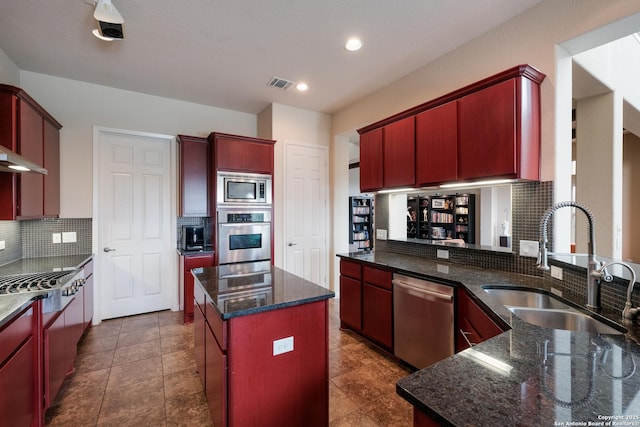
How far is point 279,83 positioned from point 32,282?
3060mm

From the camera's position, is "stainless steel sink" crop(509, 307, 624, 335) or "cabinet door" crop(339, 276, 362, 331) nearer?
"stainless steel sink" crop(509, 307, 624, 335)

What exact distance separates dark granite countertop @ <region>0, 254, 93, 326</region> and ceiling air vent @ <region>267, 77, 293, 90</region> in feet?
9.23

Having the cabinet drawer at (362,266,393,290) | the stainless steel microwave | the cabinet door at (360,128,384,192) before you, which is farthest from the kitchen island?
the stainless steel microwave

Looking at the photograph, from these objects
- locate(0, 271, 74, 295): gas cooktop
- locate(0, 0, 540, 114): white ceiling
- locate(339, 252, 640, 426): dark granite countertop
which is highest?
locate(0, 0, 540, 114): white ceiling

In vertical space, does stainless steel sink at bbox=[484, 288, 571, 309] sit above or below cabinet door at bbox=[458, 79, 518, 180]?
below

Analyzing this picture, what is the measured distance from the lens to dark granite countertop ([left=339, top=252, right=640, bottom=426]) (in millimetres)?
718

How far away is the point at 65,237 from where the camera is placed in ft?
11.3

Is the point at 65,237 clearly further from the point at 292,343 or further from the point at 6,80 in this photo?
the point at 292,343

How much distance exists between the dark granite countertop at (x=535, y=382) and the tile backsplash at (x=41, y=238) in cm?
374

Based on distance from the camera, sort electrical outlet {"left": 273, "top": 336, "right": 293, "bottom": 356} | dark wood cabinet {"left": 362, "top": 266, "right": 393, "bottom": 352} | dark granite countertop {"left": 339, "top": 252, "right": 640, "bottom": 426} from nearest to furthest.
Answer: dark granite countertop {"left": 339, "top": 252, "right": 640, "bottom": 426} < electrical outlet {"left": 273, "top": 336, "right": 293, "bottom": 356} < dark wood cabinet {"left": 362, "top": 266, "right": 393, "bottom": 352}

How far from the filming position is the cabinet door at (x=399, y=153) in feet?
9.46

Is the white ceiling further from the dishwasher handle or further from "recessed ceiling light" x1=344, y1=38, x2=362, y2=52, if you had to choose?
the dishwasher handle

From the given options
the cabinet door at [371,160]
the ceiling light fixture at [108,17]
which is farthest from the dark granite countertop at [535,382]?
the ceiling light fixture at [108,17]

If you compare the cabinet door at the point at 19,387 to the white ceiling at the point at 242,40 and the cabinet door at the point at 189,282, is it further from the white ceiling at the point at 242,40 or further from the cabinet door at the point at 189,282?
the white ceiling at the point at 242,40
